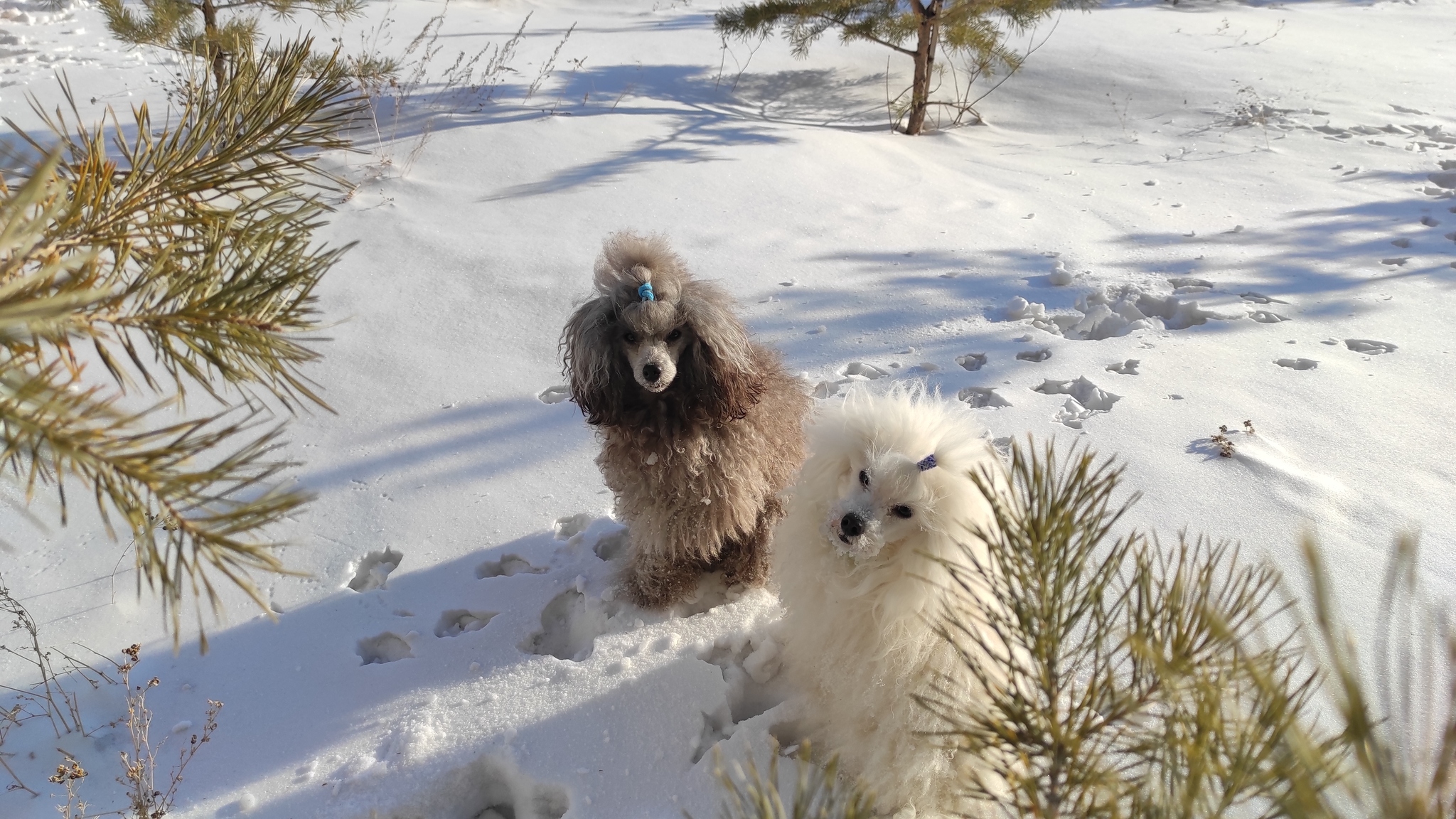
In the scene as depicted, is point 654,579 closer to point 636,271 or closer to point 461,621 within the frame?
point 461,621

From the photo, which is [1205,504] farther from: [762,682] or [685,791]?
[685,791]

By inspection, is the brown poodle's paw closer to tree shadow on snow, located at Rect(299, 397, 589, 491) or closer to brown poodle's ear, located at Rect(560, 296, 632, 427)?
brown poodle's ear, located at Rect(560, 296, 632, 427)

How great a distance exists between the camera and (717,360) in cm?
253

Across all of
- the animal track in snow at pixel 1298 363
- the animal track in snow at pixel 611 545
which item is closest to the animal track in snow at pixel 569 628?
the animal track in snow at pixel 611 545

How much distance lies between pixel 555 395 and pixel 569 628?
4.52ft

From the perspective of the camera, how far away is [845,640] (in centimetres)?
216

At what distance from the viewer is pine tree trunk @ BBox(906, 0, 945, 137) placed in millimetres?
7216

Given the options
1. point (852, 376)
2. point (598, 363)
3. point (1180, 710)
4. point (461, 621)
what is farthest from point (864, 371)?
point (1180, 710)

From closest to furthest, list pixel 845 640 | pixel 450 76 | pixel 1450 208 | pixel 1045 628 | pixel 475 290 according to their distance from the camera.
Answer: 1. pixel 1045 628
2. pixel 845 640
3. pixel 475 290
4. pixel 1450 208
5. pixel 450 76

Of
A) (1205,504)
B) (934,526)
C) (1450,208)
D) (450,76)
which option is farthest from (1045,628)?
(450,76)

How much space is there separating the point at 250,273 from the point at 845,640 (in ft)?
5.51

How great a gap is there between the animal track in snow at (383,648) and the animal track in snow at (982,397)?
2.54 metres

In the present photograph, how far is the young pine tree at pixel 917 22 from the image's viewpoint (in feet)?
23.6

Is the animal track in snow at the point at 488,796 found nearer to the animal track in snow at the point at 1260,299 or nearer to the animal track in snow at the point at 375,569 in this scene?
the animal track in snow at the point at 375,569
